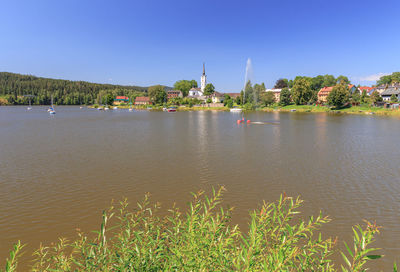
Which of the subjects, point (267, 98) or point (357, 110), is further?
point (267, 98)

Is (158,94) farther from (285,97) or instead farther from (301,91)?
(301,91)

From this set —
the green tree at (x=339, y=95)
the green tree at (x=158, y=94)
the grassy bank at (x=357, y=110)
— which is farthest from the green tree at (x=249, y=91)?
the green tree at (x=158, y=94)

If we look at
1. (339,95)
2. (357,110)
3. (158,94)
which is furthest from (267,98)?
(158,94)

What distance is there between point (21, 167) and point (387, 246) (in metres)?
28.4

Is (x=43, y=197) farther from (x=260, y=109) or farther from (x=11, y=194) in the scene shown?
(x=260, y=109)

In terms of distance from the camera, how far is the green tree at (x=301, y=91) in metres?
148

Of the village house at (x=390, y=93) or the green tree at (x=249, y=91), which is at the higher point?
the village house at (x=390, y=93)

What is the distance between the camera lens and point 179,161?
24.8 metres

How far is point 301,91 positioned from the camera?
490 ft

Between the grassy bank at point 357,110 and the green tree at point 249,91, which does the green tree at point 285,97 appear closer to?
the grassy bank at point 357,110

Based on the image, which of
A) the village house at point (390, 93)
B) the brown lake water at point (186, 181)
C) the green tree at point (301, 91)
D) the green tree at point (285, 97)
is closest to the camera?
the brown lake water at point (186, 181)

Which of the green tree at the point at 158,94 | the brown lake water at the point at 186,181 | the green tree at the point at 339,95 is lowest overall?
the brown lake water at the point at 186,181

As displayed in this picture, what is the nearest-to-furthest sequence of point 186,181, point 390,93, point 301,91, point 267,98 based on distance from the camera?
point 186,181 < point 390,93 < point 301,91 < point 267,98

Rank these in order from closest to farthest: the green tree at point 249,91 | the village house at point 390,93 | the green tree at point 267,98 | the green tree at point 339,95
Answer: the green tree at point 249,91
the green tree at point 339,95
the village house at point 390,93
the green tree at point 267,98
